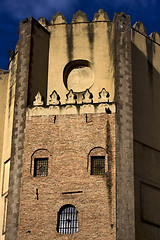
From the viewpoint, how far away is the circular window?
34844 millimetres

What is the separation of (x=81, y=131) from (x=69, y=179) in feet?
8.18

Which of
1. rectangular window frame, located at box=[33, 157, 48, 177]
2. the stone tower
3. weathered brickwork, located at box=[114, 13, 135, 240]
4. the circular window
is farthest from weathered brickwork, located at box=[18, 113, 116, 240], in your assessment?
the circular window

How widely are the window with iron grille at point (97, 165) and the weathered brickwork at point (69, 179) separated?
24cm

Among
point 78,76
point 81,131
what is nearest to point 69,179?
point 81,131

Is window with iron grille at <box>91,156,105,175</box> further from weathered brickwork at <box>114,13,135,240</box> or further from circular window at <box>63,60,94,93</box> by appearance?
circular window at <box>63,60,94,93</box>

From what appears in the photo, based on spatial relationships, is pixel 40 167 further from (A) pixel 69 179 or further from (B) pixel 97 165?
(B) pixel 97 165

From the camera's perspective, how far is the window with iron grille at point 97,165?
30547 mm

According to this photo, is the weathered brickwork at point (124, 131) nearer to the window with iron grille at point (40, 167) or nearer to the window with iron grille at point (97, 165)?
the window with iron grille at point (97, 165)

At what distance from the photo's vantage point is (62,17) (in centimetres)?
3625

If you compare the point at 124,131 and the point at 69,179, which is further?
the point at 124,131

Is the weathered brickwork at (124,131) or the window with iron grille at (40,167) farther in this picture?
the window with iron grille at (40,167)

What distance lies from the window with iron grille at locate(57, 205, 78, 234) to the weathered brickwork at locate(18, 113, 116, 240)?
24 centimetres

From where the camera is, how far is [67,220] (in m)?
29.7

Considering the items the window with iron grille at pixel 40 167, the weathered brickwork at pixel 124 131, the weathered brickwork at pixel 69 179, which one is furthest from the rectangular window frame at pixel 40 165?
the weathered brickwork at pixel 124 131
